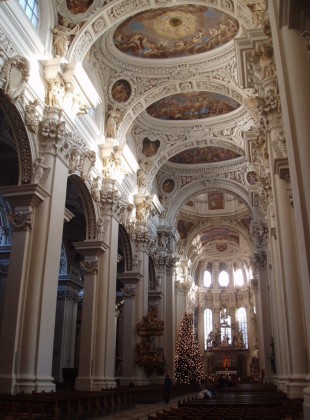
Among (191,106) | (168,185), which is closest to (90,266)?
(191,106)

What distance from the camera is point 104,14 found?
12.9m

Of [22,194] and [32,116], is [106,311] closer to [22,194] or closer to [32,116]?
[22,194]

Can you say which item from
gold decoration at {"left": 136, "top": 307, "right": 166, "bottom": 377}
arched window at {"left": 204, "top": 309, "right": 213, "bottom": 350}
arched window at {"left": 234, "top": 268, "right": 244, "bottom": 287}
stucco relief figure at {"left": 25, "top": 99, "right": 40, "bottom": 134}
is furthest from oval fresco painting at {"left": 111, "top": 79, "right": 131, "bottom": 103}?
arched window at {"left": 204, "top": 309, "right": 213, "bottom": 350}

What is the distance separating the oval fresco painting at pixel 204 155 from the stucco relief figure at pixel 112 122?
8.62 m

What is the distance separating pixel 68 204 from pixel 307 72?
589 inches

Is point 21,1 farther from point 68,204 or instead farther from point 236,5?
point 68,204

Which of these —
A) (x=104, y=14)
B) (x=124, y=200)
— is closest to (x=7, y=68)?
(x=104, y=14)

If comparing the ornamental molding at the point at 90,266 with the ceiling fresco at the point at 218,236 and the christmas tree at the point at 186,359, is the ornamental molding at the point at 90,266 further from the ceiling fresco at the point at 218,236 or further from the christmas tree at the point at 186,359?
the ceiling fresco at the point at 218,236

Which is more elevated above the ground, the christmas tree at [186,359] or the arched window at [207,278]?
the arched window at [207,278]

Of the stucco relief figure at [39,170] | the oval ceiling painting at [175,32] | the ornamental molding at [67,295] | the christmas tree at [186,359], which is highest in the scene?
the oval ceiling painting at [175,32]

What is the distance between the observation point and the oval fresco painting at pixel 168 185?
2595 cm

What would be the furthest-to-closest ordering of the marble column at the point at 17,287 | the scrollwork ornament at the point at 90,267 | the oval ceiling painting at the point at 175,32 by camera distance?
the oval ceiling painting at the point at 175,32
the scrollwork ornament at the point at 90,267
the marble column at the point at 17,287

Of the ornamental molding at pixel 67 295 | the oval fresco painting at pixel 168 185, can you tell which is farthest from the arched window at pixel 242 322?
the ornamental molding at pixel 67 295

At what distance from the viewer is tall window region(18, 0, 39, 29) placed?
11402mm
